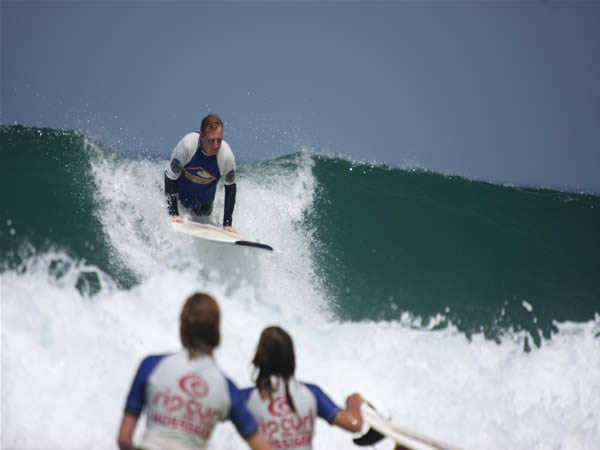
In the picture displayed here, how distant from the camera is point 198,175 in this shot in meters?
5.31

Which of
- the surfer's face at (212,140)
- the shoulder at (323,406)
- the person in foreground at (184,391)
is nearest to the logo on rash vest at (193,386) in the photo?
the person in foreground at (184,391)

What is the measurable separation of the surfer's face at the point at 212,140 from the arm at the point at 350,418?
119 inches

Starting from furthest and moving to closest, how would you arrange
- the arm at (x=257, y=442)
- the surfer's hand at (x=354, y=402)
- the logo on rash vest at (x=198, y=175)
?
the logo on rash vest at (x=198, y=175) < the surfer's hand at (x=354, y=402) < the arm at (x=257, y=442)

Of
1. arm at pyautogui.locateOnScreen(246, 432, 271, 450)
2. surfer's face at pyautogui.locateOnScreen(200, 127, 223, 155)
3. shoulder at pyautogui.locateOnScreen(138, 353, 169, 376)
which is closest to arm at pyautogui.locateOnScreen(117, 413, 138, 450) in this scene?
shoulder at pyautogui.locateOnScreen(138, 353, 169, 376)

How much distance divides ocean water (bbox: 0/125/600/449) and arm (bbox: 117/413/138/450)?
3.43 ft

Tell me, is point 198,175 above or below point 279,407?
above

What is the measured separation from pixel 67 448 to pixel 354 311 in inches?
132

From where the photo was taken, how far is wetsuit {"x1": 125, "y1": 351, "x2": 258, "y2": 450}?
1.98 metres

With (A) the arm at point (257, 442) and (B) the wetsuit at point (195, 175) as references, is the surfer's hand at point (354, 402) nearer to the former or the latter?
(A) the arm at point (257, 442)

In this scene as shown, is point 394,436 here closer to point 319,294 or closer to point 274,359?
point 274,359

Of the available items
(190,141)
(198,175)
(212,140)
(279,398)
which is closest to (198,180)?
(198,175)

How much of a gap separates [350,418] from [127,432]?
0.96 meters

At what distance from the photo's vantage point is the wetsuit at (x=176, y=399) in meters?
1.98

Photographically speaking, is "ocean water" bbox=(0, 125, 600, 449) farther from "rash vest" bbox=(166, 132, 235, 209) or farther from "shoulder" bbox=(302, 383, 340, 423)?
"shoulder" bbox=(302, 383, 340, 423)
